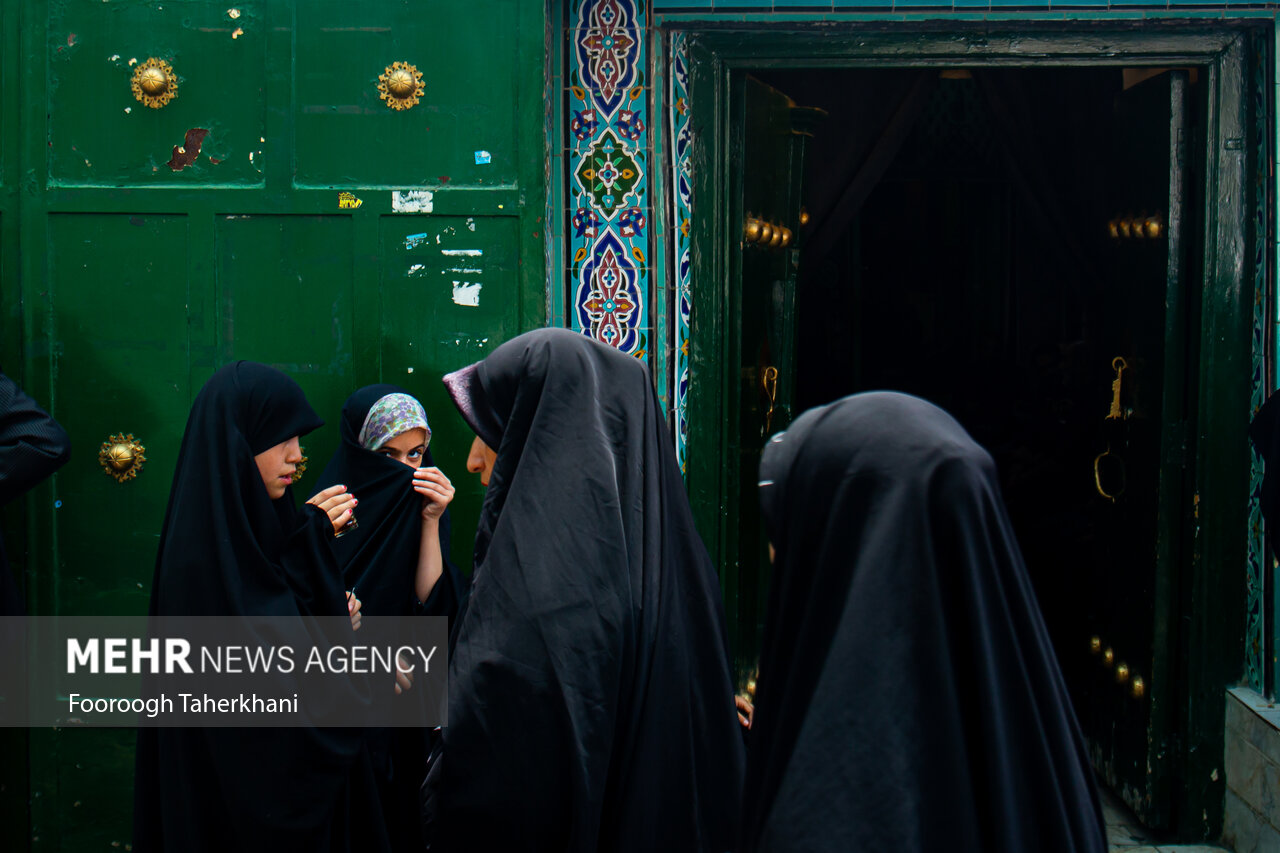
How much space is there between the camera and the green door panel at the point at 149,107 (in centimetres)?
293

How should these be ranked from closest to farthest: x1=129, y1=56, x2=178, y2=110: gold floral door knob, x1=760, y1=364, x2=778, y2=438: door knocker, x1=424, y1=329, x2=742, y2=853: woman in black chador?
x1=424, y1=329, x2=742, y2=853: woman in black chador, x1=129, y1=56, x2=178, y2=110: gold floral door knob, x1=760, y1=364, x2=778, y2=438: door knocker

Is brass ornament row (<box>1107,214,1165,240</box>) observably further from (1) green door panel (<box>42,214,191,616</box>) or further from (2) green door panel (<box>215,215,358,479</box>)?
(1) green door panel (<box>42,214,191,616</box>)

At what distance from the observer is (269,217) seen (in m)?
2.98

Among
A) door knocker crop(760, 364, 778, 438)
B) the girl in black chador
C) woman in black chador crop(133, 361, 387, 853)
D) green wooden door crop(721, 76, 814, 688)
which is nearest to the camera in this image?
woman in black chador crop(133, 361, 387, 853)

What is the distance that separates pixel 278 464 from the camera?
234 cm

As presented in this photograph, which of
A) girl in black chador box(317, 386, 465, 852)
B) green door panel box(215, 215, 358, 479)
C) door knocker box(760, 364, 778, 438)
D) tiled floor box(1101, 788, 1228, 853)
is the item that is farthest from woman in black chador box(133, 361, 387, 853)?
tiled floor box(1101, 788, 1228, 853)

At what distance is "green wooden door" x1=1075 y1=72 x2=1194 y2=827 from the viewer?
344cm

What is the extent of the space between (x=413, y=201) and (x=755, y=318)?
1.25 m

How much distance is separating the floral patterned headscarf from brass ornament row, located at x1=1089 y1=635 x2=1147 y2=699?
255 centimetres

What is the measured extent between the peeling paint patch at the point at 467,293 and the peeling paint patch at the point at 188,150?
2.61 ft

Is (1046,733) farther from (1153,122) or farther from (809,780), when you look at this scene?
(1153,122)

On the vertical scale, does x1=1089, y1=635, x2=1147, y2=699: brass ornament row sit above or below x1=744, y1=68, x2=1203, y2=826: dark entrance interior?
below
